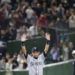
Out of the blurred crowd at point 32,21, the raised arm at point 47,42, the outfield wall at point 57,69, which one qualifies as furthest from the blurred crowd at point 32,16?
the outfield wall at point 57,69

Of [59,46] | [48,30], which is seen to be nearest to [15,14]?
[48,30]

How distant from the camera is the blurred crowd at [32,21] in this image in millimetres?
15250

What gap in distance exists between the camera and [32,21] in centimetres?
1866

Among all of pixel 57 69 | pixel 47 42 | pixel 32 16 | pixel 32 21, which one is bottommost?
pixel 57 69

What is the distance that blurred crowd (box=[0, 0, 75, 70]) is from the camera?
15.2 m

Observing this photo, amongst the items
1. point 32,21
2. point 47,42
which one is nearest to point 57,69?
point 47,42

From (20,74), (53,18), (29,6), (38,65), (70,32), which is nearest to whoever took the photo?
(38,65)

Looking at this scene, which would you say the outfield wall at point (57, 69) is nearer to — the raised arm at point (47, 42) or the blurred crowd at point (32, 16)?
the raised arm at point (47, 42)

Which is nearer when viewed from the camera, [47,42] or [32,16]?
[47,42]

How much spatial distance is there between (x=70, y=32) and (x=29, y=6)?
162 inches

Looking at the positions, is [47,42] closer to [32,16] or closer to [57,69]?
[57,69]

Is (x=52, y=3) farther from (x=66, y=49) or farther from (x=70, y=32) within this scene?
(x=66, y=49)

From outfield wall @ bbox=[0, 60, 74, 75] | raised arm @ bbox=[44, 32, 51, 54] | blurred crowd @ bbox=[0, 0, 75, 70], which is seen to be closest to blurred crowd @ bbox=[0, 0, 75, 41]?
blurred crowd @ bbox=[0, 0, 75, 70]

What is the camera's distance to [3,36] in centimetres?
1739
